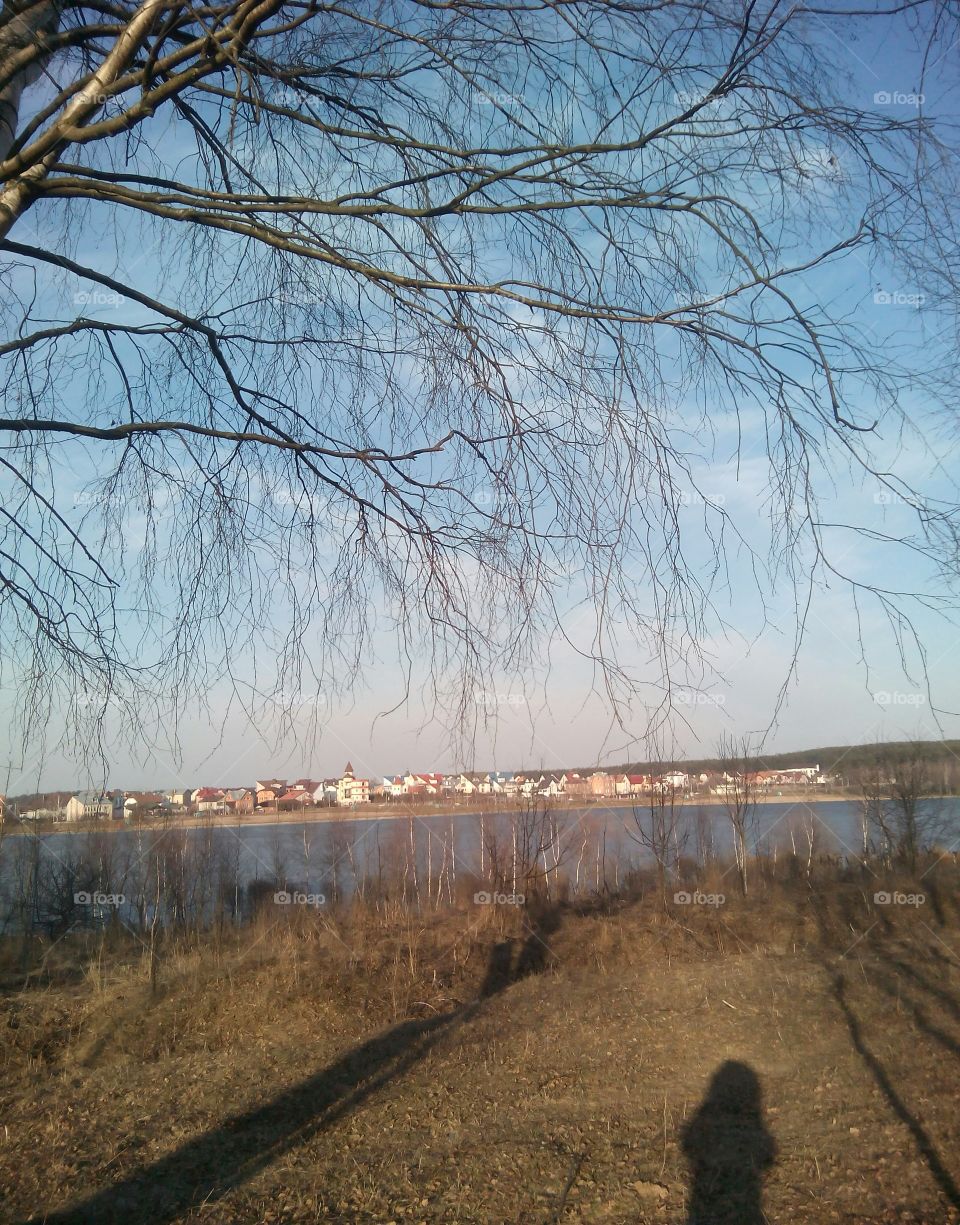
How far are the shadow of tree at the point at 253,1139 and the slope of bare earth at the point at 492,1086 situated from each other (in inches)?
0.9

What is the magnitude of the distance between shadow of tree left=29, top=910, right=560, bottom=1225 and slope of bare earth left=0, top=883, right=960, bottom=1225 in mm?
22

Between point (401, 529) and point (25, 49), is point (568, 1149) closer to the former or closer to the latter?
point (401, 529)

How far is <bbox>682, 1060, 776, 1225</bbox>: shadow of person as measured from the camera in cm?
447

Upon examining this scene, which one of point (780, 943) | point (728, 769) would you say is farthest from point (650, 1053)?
point (728, 769)

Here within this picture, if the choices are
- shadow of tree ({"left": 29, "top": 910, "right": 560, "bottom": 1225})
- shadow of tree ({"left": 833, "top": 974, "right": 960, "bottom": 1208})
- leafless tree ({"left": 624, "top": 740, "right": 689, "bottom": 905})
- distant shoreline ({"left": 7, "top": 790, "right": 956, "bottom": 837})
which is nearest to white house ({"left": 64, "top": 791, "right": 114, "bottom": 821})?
shadow of tree ({"left": 29, "top": 910, "right": 560, "bottom": 1225})

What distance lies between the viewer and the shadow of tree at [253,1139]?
4.37 metres

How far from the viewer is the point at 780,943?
12.1 metres

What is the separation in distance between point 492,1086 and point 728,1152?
1865mm

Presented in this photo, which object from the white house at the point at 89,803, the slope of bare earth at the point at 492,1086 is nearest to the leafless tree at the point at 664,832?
the slope of bare earth at the point at 492,1086

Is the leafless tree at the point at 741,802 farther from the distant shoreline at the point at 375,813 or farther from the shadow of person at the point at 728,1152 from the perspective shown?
the shadow of person at the point at 728,1152

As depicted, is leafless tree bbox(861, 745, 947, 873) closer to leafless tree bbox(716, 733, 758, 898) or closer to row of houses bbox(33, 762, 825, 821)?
leafless tree bbox(716, 733, 758, 898)

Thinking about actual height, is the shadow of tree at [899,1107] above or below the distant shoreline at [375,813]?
below

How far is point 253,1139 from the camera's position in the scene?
5.42 m

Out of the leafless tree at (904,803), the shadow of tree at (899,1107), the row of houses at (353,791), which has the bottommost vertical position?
the shadow of tree at (899,1107)
